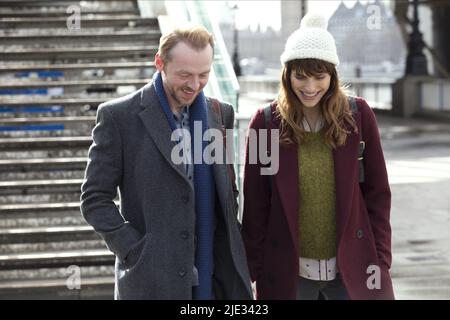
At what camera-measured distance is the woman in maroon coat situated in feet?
10.3

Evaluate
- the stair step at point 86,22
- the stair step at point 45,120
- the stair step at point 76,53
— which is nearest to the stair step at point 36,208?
the stair step at point 45,120

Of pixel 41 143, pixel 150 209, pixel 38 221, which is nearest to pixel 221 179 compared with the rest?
pixel 150 209

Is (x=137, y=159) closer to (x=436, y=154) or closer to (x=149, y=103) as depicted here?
(x=149, y=103)

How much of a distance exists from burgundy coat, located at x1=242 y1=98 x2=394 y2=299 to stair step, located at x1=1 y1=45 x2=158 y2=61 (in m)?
6.76

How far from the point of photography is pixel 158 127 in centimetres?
292

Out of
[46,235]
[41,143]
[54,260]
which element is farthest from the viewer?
[41,143]

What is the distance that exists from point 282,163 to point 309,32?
504 mm

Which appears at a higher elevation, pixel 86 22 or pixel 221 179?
pixel 86 22

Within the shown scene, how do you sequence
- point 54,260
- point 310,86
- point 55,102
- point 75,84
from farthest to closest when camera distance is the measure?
point 75,84 < point 55,102 < point 54,260 < point 310,86

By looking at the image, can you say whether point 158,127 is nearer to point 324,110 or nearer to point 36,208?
point 324,110

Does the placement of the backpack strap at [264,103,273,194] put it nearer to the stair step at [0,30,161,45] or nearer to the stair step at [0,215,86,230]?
the stair step at [0,215,86,230]

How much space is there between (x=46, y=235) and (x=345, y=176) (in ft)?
15.2

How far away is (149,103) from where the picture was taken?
2961 millimetres

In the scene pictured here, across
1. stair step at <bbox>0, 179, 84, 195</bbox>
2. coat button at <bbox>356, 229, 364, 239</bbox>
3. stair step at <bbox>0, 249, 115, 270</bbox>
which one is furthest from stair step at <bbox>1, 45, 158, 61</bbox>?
coat button at <bbox>356, 229, 364, 239</bbox>
